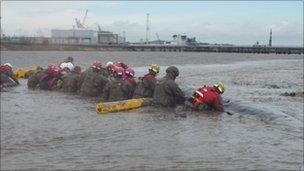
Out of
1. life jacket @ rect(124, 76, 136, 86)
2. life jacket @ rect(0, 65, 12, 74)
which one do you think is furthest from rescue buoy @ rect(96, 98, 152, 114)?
life jacket @ rect(0, 65, 12, 74)

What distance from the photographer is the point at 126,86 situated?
19578 millimetres

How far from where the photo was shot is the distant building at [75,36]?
152000mm

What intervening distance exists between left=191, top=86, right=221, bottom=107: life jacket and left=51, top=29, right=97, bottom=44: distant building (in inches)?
5282

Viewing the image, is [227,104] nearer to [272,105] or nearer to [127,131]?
[272,105]

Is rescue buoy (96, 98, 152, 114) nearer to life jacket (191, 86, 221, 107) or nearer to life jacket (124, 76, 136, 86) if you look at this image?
life jacket (124, 76, 136, 86)

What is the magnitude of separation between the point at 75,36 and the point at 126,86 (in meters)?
138

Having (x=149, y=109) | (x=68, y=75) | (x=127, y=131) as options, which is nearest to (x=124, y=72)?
(x=149, y=109)

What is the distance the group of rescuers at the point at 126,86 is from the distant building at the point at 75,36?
12560 cm

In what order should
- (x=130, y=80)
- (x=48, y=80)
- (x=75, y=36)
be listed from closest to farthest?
(x=130, y=80)
(x=48, y=80)
(x=75, y=36)

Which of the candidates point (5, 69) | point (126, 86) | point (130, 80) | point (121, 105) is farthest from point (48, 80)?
point (121, 105)

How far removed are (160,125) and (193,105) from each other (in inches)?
114

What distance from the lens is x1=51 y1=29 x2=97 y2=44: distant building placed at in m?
152

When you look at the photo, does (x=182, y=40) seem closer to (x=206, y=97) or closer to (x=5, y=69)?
(x=5, y=69)

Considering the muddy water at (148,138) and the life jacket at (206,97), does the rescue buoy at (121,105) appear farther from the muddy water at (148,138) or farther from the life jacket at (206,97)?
the life jacket at (206,97)
